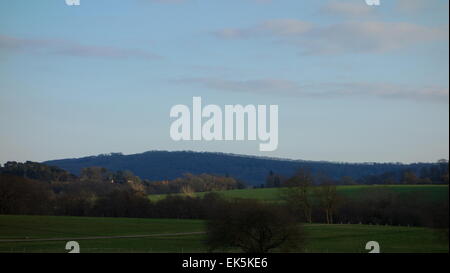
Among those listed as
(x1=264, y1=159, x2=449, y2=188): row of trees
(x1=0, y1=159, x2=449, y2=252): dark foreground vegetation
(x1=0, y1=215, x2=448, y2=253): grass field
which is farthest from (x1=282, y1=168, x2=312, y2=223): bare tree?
(x1=0, y1=215, x2=448, y2=253): grass field

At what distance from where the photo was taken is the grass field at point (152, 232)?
1540 inches

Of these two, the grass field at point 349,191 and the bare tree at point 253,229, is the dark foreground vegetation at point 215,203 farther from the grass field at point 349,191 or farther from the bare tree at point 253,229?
the grass field at point 349,191

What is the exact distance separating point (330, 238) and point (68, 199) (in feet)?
112

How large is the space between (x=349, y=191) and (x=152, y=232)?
20058 millimetres

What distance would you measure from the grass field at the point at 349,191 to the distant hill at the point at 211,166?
7.08 ft

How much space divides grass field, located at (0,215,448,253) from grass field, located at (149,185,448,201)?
181 cm

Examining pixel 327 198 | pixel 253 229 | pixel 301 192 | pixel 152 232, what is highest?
pixel 301 192

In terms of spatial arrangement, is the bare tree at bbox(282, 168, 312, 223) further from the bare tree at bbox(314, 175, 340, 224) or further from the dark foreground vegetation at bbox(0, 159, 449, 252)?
the bare tree at bbox(314, 175, 340, 224)

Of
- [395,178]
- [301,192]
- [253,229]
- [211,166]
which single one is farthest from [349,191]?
[253,229]

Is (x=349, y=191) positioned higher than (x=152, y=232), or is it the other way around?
(x=349, y=191)

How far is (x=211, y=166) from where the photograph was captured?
74000 millimetres

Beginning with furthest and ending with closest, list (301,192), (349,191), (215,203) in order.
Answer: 1. (301,192)
2. (349,191)
3. (215,203)

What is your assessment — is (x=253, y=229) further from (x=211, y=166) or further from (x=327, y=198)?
(x=211, y=166)
